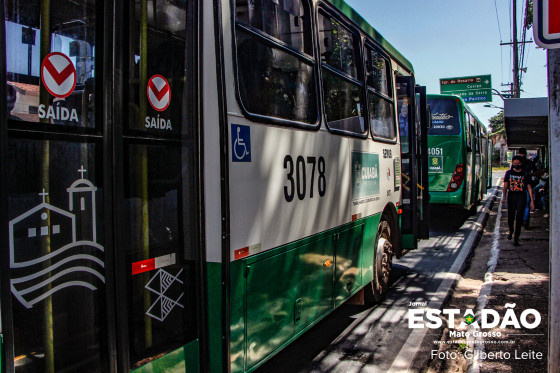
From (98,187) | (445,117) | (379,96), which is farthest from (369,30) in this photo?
(445,117)

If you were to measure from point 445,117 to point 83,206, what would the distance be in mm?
12161

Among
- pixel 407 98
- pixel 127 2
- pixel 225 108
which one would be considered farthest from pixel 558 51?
pixel 407 98

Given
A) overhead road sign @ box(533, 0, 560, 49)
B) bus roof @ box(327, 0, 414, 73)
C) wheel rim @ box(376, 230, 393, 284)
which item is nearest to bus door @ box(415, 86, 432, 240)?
bus roof @ box(327, 0, 414, 73)

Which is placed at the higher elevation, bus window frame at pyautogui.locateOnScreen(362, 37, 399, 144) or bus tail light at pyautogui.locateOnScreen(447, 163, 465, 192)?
bus window frame at pyautogui.locateOnScreen(362, 37, 399, 144)

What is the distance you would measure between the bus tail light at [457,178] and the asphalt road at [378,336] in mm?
4846

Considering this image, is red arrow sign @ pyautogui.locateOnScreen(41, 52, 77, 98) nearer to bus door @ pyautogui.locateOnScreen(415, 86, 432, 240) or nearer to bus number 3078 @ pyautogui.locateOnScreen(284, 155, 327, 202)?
bus number 3078 @ pyautogui.locateOnScreen(284, 155, 327, 202)

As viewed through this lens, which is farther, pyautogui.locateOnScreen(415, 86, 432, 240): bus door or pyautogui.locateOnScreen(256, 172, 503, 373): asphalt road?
pyautogui.locateOnScreen(415, 86, 432, 240): bus door

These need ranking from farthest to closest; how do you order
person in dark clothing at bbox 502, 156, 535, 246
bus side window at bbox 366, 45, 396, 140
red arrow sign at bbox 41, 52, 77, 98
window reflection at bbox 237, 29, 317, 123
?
person in dark clothing at bbox 502, 156, 535, 246 < bus side window at bbox 366, 45, 396, 140 < window reflection at bbox 237, 29, 317, 123 < red arrow sign at bbox 41, 52, 77, 98

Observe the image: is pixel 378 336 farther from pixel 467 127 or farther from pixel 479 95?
pixel 479 95

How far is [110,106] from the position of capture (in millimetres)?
2334

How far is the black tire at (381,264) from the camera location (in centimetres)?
596

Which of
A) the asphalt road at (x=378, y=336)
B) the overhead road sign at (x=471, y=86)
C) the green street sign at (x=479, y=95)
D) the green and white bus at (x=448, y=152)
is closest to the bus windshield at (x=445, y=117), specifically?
the green and white bus at (x=448, y=152)

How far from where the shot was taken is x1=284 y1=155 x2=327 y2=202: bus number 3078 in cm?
357

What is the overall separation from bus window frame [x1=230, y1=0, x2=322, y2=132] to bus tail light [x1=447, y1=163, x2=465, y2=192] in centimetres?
969
